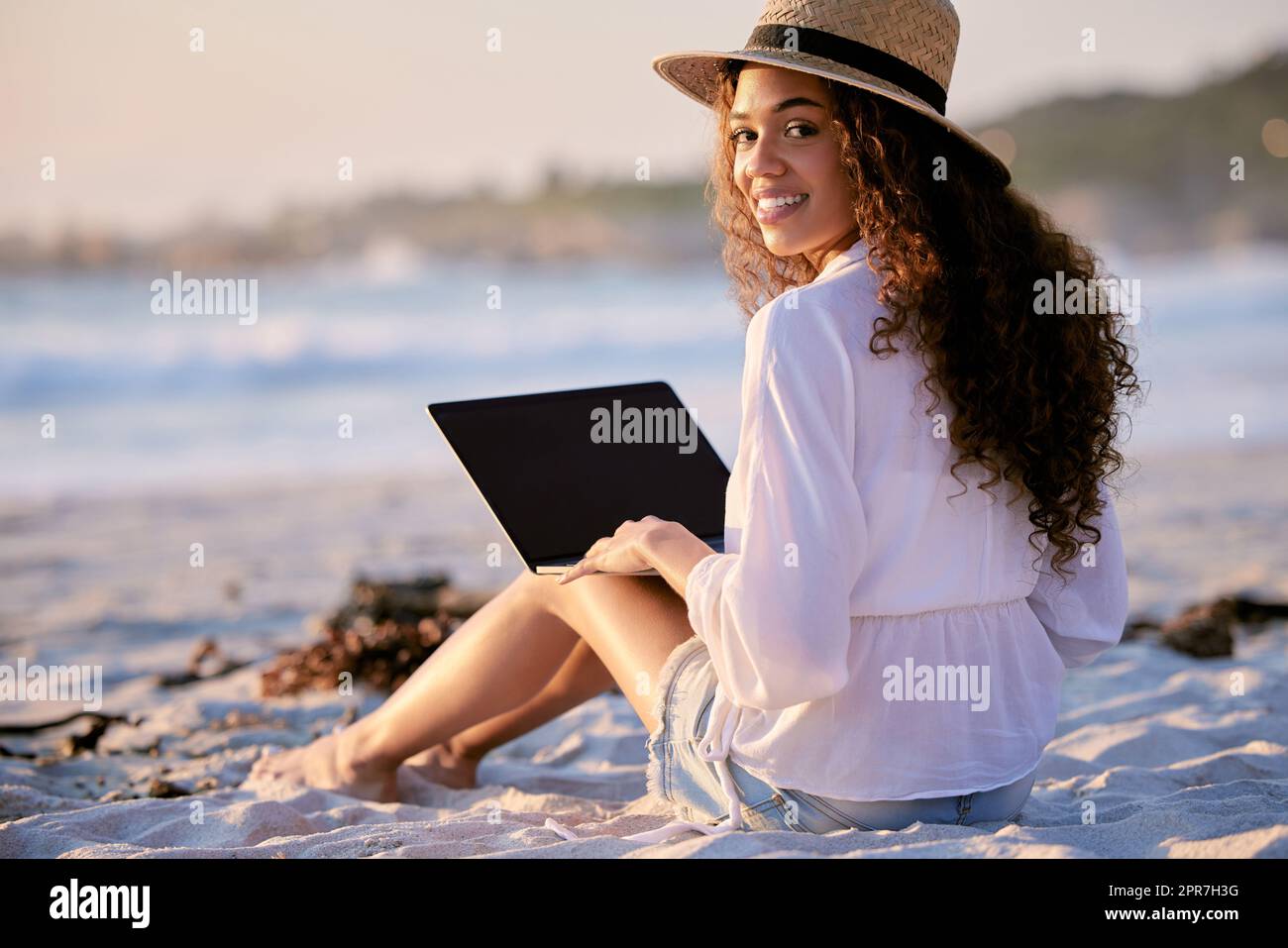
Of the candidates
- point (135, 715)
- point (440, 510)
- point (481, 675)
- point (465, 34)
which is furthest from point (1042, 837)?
point (465, 34)

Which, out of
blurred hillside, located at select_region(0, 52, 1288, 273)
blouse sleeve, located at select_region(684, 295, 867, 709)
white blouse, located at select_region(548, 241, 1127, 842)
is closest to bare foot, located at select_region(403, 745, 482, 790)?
white blouse, located at select_region(548, 241, 1127, 842)

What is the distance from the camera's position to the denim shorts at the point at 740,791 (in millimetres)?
2084

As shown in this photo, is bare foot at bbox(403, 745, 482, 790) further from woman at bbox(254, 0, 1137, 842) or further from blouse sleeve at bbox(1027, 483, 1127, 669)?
blouse sleeve at bbox(1027, 483, 1127, 669)

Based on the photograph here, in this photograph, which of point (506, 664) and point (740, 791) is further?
point (506, 664)

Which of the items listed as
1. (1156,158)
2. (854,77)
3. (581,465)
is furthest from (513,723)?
(1156,158)

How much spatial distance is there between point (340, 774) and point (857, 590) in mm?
1353

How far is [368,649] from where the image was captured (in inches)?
155

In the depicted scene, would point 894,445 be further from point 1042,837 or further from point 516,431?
point 516,431

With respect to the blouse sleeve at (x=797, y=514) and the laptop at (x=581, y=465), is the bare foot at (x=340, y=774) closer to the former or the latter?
the laptop at (x=581, y=465)

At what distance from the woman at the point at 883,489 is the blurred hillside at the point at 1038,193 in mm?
13859

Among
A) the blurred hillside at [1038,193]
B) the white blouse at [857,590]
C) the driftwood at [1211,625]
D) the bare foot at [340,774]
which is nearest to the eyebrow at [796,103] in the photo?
the white blouse at [857,590]

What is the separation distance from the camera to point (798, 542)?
1.81 meters

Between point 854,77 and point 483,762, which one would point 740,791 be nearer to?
point 854,77
